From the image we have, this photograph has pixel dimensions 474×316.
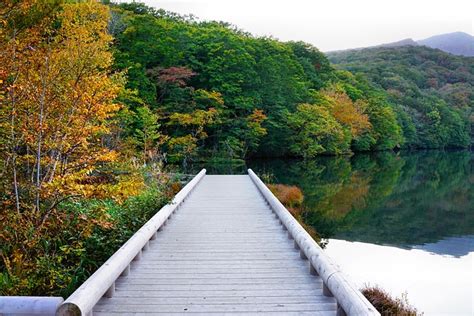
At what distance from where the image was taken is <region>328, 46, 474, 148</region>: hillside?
185 ft

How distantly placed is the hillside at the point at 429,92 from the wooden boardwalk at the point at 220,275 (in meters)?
50.2

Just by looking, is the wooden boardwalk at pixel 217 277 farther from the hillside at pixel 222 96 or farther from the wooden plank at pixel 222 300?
the hillside at pixel 222 96

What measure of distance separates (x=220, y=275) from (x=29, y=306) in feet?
6.33

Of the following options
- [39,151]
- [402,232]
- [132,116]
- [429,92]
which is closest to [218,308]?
[39,151]

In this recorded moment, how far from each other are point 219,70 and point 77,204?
84.2 ft

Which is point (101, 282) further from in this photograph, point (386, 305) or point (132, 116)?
point (132, 116)

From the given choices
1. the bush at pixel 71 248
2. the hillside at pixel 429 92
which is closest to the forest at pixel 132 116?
the bush at pixel 71 248

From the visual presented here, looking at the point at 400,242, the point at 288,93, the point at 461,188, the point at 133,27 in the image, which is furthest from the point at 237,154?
the point at 400,242

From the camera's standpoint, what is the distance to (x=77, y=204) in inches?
259

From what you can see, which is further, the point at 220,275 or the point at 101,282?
the point at 220,275

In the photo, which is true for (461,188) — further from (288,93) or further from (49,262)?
(49,262)

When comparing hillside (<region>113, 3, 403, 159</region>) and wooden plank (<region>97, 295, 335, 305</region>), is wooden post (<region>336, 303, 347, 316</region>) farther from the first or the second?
hillside (<region>113, 3, 403, 159</region>)

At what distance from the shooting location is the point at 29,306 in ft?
10.1

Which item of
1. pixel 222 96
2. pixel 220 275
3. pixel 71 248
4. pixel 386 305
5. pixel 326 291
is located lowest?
pixel 386 305
